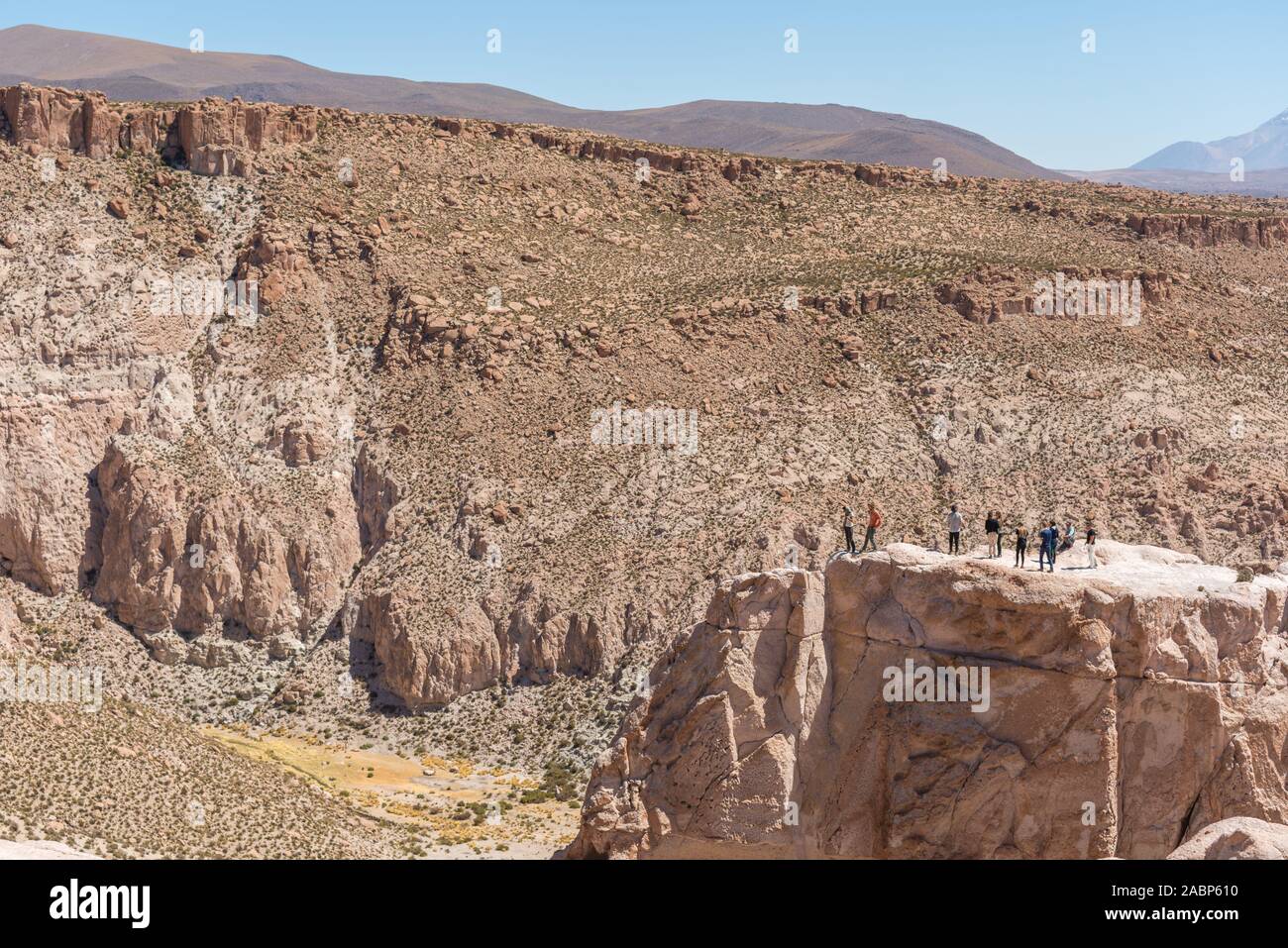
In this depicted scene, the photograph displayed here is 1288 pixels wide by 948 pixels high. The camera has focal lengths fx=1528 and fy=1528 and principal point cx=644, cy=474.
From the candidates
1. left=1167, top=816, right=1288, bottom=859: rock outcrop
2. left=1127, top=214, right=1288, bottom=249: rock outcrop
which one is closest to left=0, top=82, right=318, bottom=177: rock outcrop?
left=1127, top=214, right=1288, bottom=249: rock outcrop

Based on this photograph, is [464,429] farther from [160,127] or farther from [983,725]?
[983,725]

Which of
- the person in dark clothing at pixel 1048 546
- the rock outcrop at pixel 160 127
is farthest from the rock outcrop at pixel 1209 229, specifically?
the person in dark clothing at pixel 1048 546

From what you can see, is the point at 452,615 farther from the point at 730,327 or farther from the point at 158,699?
the point at 730,327

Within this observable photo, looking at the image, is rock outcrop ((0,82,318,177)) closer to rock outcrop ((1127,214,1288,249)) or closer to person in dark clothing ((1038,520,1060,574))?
rock outcrop ((1127,214,1288,249))

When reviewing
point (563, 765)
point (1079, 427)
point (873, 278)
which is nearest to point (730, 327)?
point (873, 278)

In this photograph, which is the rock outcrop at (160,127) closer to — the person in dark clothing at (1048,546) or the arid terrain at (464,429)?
the arid terrain at (464,429)

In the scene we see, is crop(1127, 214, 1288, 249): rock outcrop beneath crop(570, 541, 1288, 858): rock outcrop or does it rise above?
above

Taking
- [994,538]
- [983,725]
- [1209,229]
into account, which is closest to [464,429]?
[994,538]
